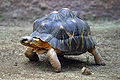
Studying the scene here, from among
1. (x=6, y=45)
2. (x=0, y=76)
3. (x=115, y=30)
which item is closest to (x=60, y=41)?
(x=0, y=76)

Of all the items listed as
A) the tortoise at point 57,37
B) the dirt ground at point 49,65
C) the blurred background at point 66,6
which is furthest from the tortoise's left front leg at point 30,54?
the blurred background at point 66,6

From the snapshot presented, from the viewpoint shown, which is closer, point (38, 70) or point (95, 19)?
point (38, 70)

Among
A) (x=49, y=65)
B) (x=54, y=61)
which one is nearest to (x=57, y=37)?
(x=54, y=61)

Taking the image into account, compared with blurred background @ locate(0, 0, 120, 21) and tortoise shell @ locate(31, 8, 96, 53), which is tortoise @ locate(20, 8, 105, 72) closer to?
tortoise shell @ locate(31, 8, 96, 53)

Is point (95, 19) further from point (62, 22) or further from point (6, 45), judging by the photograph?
point (62, 22)

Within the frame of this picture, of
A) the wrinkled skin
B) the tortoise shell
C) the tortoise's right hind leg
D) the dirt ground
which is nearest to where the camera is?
the dirt ground

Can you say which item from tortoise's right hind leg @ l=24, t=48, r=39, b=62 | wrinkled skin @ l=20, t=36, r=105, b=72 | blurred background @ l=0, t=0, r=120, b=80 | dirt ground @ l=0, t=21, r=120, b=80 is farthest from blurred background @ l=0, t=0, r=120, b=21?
wrinkled skin @ l=20, t=36, r=105, b=72

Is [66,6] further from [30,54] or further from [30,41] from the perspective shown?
[30,41]
